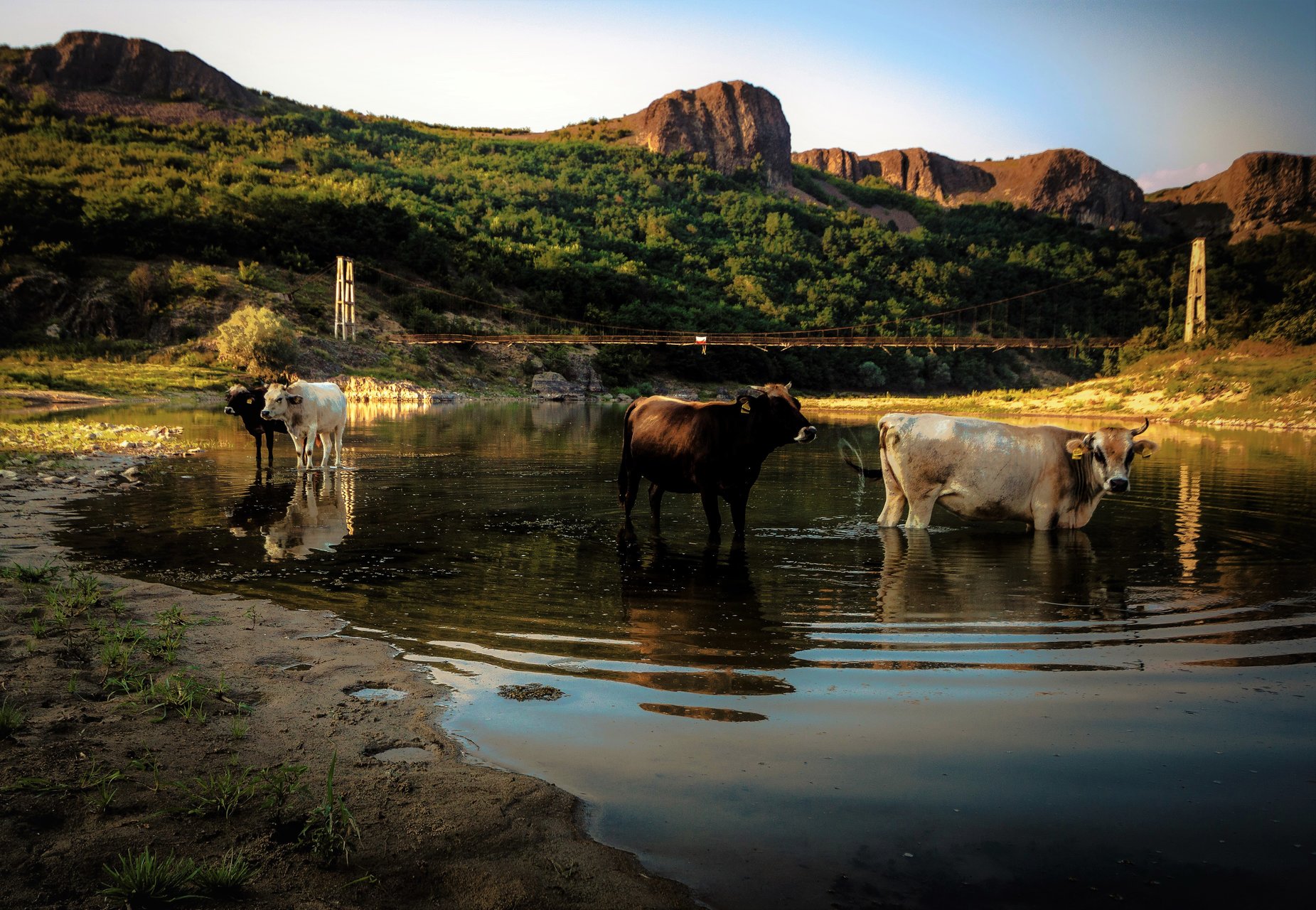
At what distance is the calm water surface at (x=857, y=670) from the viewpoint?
338 centimetres

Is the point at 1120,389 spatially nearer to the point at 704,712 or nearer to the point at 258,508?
the point at 258,508

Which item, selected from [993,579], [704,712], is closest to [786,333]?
[993,579]

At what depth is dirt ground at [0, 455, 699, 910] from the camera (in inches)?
118

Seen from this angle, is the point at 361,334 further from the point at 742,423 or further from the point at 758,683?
the point at 758,683

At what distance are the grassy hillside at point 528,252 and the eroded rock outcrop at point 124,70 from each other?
2422 centimetres

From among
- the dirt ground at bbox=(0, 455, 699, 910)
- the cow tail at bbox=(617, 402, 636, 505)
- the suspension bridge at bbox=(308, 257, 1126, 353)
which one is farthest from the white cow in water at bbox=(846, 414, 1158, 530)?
the suspension bridge at bbox=(308, 257, 1126, 353)

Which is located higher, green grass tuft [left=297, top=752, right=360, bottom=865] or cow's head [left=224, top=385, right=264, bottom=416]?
cow's head [left=224, top=385, right=264, bottom=416]

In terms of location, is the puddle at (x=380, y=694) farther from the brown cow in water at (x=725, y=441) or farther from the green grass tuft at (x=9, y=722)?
the brown cow in water at (x=725, y=441)

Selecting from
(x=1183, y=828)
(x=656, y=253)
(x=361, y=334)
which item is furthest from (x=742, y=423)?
(x=656, y=253)

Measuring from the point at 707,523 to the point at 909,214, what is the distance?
200122 millimetres

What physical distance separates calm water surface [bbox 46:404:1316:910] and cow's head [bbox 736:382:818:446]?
131 centimetres

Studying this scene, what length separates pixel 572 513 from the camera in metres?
12.8

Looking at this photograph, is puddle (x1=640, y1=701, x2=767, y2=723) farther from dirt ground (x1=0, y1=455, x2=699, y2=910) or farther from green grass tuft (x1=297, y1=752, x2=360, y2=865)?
green grass tuft (x1=297, y1=752, x2=360, y2=865)

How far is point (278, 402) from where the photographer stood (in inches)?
677
